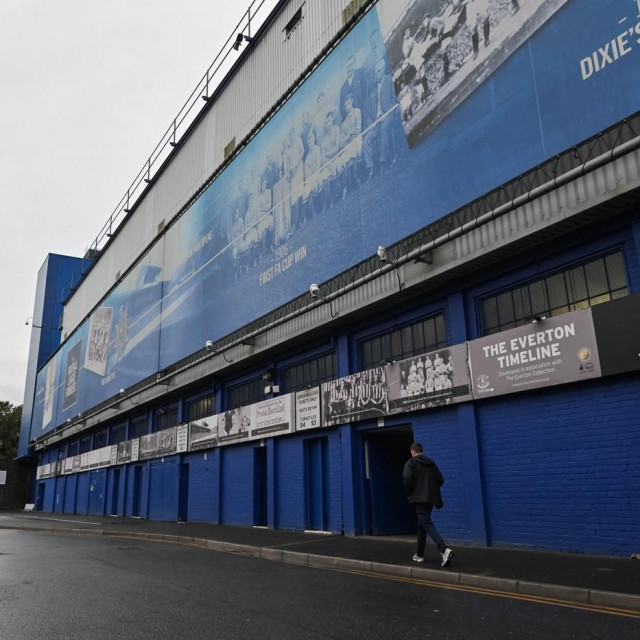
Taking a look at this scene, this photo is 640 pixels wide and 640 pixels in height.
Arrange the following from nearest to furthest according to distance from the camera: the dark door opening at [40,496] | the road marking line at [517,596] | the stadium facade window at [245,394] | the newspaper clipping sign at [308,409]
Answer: the road marking line at [517,596] < the newspaper clipping sign at [308,409] < the stadium facade window at [245,394] < the dark door opening at [40,496]

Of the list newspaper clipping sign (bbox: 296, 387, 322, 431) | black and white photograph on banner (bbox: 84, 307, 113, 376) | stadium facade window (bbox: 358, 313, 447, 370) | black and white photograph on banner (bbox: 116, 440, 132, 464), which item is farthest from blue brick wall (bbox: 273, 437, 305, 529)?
black and white photograph on banner (bbox: 84, 307, 113, 376)

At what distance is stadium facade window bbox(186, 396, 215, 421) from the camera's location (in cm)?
2342

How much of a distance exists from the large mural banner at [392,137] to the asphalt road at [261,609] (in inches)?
293

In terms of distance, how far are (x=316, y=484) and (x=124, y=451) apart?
18176 mm

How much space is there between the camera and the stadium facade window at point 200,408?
922 inches

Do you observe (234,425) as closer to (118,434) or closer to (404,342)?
(404,342)

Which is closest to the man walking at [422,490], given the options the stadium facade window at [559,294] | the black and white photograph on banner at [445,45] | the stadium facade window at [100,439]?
the stadium facade window at [559,294]

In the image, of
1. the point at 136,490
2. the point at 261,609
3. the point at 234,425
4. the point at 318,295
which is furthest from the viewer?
the point at 136,490

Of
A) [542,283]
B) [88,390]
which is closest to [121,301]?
[88,390]

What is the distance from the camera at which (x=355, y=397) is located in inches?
579

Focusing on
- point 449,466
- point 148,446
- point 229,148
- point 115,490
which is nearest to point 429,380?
point 449,466

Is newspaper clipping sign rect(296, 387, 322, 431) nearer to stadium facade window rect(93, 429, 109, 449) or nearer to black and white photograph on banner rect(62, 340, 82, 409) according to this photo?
stadium facade window rect(93, 429, 109, 449)

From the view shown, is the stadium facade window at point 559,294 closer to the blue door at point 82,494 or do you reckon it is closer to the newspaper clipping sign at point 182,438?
the newspaper clipping sign at point 182,438

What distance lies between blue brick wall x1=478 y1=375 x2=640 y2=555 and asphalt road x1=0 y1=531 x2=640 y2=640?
126 inches
